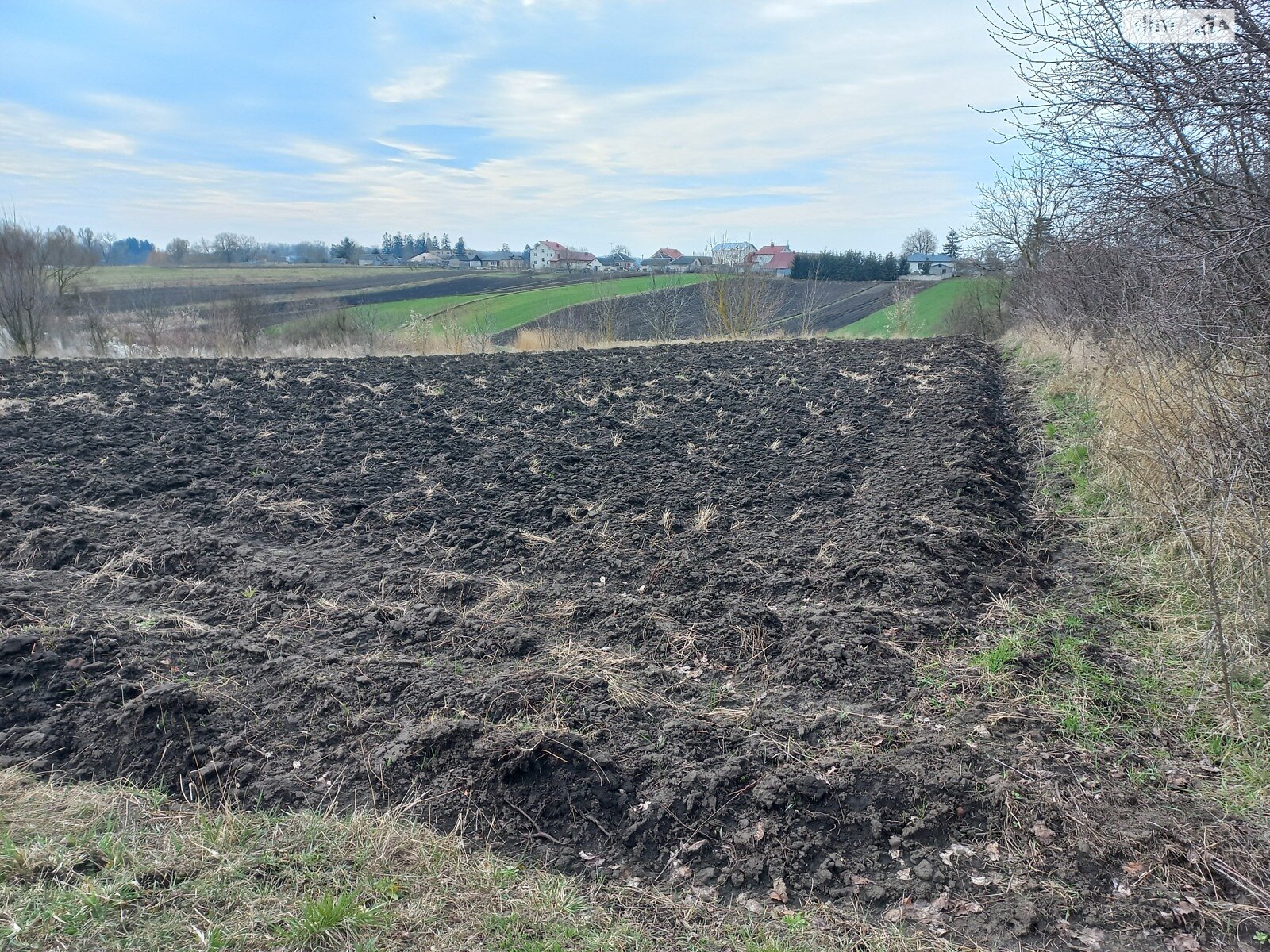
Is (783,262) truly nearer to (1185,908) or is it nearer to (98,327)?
(98,327)

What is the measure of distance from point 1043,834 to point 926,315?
120ft

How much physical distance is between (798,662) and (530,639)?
1448 millimetres

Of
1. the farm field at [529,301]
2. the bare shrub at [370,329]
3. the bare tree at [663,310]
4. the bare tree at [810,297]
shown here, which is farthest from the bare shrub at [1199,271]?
the farm field at [529,301]

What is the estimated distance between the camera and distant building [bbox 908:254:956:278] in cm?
5712

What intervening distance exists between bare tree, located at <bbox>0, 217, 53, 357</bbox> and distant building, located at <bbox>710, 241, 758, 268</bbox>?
911 inches

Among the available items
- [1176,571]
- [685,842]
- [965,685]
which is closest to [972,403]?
[1176,571]

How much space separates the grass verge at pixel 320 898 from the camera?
7.67ft

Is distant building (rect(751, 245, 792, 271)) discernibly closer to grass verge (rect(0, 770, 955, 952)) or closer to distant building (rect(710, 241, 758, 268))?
distant building (rect(710, 241, 758, 268))

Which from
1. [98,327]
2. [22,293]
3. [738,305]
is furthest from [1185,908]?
[98,327]

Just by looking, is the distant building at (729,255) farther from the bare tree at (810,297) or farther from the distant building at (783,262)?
the distant building at (783,262)

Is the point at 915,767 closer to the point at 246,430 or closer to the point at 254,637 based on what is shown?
the point at 254,637

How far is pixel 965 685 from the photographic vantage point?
3.72 m

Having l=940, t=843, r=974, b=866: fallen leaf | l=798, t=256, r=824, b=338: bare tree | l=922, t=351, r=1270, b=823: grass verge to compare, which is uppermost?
l=798, t=256, r=824, b=338: bare tree

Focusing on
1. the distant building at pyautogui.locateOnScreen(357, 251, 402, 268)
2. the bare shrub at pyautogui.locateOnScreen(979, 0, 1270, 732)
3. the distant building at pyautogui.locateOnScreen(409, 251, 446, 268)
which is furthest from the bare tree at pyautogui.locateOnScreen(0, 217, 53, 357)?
the distant building at pyautogui.locateOnScreen(409, 251, 446, 268)
